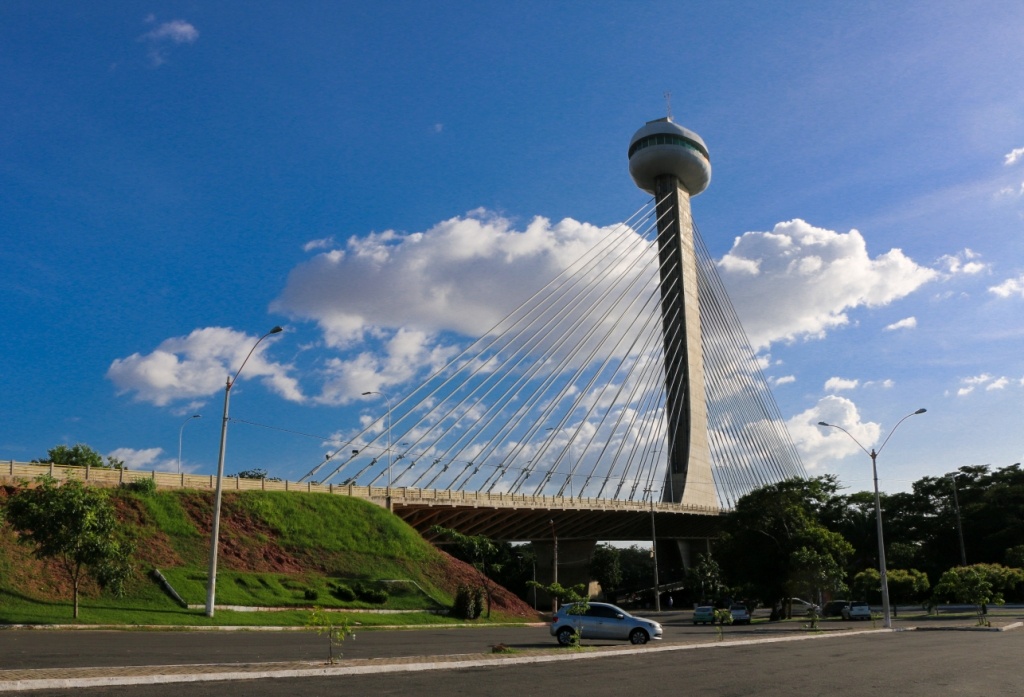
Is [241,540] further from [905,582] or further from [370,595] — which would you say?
[905,582]

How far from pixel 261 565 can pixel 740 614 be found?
3097cm

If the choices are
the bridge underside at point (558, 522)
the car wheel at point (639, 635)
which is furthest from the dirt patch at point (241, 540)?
the car wheel at point (639, 635)

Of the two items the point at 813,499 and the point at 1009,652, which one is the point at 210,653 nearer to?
the point at 1009,652

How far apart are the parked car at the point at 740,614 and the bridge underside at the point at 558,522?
57.9 feet

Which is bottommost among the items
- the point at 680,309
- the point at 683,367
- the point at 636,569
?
the point at 636,569

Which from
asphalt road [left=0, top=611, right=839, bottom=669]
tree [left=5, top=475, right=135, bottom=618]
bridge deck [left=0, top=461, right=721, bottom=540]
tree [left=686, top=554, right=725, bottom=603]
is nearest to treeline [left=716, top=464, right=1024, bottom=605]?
tree [left=686, top=554, right=725, bottom=603]

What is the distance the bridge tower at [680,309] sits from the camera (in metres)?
74.6

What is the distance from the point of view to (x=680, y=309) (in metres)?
76.1

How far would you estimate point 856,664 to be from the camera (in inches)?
738

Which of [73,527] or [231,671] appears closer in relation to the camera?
[231,671]

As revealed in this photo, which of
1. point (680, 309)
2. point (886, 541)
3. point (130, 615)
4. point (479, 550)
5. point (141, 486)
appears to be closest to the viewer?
point (130, 615)

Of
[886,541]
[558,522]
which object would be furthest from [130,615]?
[886,541]

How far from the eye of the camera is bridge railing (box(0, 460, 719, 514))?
137 ft

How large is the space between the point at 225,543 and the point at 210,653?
83.1 feet
